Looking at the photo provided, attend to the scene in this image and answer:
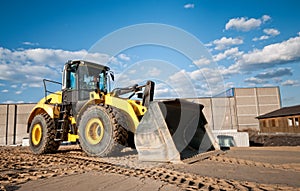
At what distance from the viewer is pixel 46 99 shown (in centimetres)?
816

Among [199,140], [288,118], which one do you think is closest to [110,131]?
[199,140]

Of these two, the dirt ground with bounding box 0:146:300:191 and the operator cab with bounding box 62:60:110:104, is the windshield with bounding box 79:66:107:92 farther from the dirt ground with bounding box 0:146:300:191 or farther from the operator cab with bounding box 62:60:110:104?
the dirt ground with bounding box 0:146:300:191

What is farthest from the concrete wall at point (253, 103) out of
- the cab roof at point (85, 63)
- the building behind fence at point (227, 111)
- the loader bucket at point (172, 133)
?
the cab roof at point (85, 63)

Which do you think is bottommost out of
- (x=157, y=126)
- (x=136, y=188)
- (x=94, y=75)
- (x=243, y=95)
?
(x=136, y=188)

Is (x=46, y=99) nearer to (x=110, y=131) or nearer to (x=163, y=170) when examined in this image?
(x=110, y=131)

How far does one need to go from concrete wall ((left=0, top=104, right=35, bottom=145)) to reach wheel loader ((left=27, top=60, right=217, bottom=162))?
982 inches

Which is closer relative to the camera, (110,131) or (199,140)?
(110,131)

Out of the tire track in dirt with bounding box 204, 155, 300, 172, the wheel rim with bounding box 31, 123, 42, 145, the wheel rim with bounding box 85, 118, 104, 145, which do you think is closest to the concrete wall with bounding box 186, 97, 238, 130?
the wheel rim with bounding box 31, 123, 42, 145

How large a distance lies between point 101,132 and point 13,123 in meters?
29.2

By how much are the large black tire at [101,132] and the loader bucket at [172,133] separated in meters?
0.76

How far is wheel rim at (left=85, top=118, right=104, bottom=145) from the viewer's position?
601 centimetres

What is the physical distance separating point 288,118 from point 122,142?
91.0 feet

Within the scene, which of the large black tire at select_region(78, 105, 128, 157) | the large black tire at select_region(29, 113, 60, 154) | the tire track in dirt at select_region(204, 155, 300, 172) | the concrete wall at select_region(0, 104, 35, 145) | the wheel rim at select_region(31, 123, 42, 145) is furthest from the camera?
the concrete wall at select_region(0, 104, 35, 145)

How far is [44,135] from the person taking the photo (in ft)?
23.8
